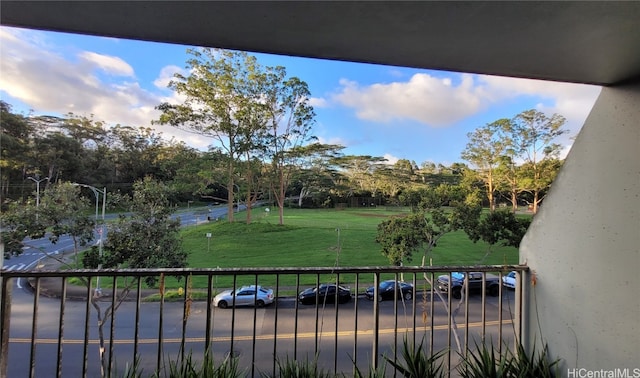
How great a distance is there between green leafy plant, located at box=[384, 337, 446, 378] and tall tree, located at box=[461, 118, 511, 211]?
12.2 ft

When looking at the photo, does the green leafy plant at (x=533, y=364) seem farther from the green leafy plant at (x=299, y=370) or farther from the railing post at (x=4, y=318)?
the railing post at (x=4, y=318)

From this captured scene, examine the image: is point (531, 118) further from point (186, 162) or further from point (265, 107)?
point (186, 162)

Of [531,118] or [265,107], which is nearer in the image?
[531,118]

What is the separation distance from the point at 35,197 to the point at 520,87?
5.40 m

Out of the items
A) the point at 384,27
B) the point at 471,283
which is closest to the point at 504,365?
the point at 384,27

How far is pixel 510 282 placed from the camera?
8.93 ft

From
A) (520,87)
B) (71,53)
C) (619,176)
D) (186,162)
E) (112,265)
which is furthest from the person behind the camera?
(186,162)

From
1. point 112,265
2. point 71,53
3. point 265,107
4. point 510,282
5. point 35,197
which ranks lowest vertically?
point 112,265

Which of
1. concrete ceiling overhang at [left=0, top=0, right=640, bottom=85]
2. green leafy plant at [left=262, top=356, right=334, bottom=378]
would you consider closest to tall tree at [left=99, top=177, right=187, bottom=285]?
green leafy plant at [left=262, top=356, right=334, bottom=378]

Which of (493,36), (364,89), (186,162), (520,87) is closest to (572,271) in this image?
(493,36)

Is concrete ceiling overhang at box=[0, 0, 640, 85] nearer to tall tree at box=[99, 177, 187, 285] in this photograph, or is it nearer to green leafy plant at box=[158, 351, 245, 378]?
green leafy plant at box=[158, 351, 245, 378]

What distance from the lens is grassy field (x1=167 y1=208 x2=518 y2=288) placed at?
5848mm

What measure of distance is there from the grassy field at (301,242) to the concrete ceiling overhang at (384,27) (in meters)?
4.52

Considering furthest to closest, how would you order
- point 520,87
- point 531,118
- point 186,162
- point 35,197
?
1. point 186,162
2. point 531,118
3. point 35,197
4. point 520,87
